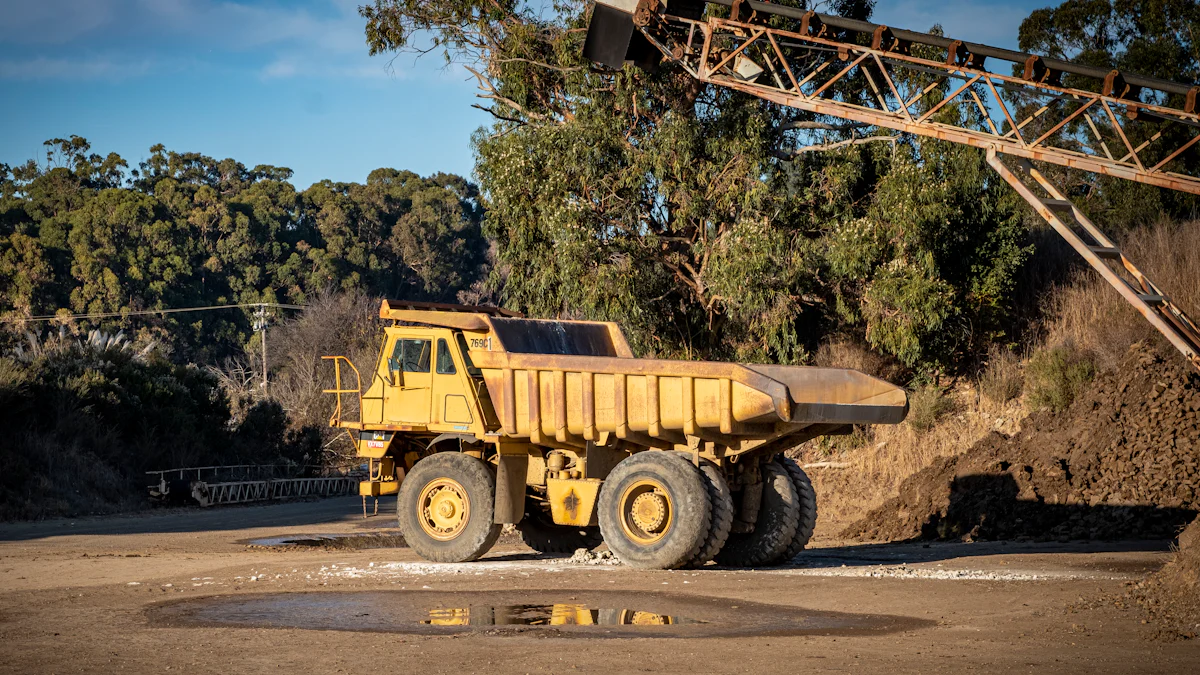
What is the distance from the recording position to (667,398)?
13688 mm

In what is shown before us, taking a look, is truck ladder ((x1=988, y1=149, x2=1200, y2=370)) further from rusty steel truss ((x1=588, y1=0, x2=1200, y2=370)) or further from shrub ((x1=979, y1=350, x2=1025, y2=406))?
shrub ((x1=979, y1=350, x2=1025, y2=406))

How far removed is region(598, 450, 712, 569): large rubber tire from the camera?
13.6 m

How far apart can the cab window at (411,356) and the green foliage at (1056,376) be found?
11.9 metres

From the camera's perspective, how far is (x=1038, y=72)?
53.1ft

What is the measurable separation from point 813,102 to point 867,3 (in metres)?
12.0

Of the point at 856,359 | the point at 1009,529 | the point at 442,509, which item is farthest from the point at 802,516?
the point at 856,359

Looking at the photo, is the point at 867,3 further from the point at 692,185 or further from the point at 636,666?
the point at 636,666

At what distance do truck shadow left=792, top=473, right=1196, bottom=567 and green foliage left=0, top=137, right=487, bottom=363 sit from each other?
156ft

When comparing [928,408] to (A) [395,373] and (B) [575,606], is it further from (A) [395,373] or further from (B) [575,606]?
(B) [575,606]

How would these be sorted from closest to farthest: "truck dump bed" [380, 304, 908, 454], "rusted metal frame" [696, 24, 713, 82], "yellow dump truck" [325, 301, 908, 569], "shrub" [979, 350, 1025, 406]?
"truck dump bed" [380, 304, 908, 454], "yellow dump truck" [325, 301, 908, 569], "rusted metal frame" [696, 24, 713, 82], "shrub" [979, 350, 1025, 406]

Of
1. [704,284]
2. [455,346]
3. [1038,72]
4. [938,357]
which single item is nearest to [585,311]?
[704,284]

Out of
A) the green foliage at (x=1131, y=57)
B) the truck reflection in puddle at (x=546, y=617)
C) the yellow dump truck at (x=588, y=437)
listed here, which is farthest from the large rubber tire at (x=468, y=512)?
the green foliage at (x=1131, y=57)

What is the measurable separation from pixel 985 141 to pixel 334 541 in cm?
1182

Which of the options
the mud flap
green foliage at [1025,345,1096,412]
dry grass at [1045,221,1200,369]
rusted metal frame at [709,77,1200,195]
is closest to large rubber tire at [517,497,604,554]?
the mud flap
